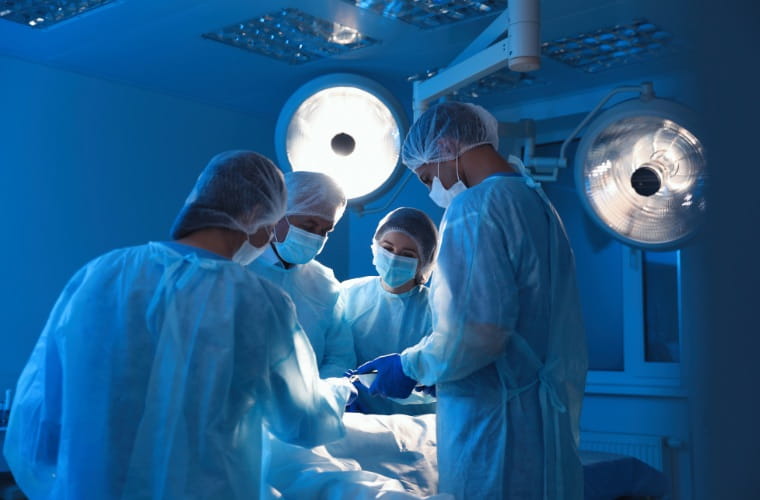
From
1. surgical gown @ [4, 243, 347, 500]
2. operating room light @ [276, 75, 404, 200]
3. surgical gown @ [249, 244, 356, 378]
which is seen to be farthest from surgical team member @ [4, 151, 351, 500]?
operating room light @ [276, 75, 404, 200]

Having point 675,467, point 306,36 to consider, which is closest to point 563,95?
point 306,36

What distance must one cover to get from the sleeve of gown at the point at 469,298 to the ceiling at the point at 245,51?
1110 mm

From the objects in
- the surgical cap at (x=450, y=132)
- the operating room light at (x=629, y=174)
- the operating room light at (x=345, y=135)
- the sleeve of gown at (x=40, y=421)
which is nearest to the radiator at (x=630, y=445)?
the operating room light at (x=629, y=174)

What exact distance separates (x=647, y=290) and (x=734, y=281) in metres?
3.56

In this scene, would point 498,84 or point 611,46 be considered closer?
point 611,46

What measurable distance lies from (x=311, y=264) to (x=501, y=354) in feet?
3.40

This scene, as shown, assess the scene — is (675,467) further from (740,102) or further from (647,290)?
(740,102)

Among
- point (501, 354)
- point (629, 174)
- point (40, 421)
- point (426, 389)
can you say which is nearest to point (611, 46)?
point (629, 174)

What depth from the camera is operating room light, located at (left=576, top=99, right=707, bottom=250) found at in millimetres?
2410

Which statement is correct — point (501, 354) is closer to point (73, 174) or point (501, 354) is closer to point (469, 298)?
point (469, 298)

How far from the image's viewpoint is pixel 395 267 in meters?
2.52

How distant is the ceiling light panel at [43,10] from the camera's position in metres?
2.77

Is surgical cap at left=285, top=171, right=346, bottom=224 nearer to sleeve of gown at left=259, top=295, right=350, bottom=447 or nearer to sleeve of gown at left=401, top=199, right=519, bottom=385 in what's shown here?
sleeve of gown at left=401, top=199, right=519, bottom=385

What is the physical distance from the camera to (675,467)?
3506mm
